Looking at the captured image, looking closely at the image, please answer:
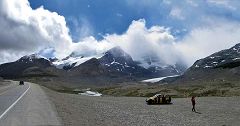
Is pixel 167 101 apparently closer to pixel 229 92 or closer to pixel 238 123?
pixel 238 123

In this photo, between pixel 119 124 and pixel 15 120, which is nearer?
pixel 15 120

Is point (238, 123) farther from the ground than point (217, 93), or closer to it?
closer to it

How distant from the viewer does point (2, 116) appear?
33.8 metres

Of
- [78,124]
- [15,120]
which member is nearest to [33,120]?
[15,120]

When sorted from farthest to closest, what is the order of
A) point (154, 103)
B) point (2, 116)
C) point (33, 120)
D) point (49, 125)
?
point (154, 103)
point (2, 116)
point (33, 120)
point (49, 125)

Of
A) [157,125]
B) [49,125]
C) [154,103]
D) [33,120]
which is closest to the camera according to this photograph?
[49,125]

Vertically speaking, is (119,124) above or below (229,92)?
below

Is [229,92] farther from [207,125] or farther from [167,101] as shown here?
[207,125]

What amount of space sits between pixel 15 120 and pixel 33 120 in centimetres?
136

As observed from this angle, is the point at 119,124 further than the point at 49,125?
Yes

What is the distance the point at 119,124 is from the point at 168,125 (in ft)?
17.0

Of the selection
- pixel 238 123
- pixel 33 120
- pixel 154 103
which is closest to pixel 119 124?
pixel 33 120

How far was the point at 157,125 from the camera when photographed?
37469mm

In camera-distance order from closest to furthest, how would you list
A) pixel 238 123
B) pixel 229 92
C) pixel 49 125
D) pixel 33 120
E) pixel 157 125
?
pixel 49 125 → pixel 33 120 → pixel 157 125 → pixel 238 123 → pixel 229 92
